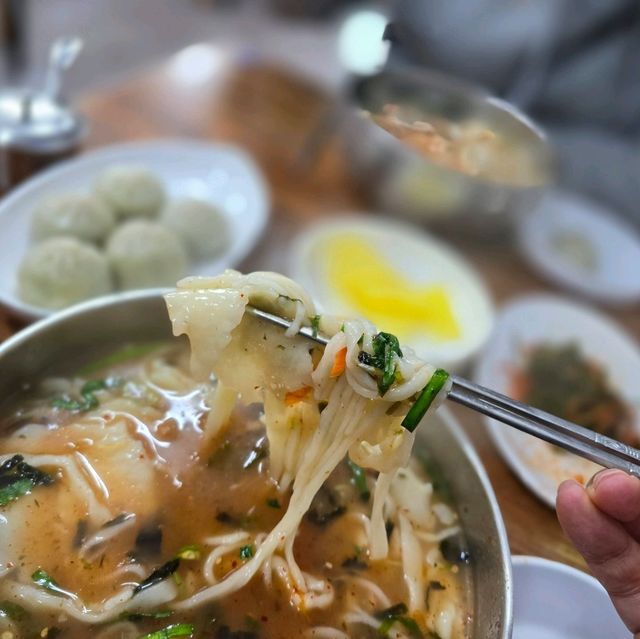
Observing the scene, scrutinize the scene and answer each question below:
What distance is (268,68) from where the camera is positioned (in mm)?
3244

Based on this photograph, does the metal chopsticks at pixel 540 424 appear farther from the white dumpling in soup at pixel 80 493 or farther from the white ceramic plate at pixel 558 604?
the white dumpling in soup at pixel 80 493

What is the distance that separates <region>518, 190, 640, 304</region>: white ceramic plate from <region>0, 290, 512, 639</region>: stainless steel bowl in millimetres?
1372

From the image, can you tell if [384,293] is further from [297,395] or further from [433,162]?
[297,395]

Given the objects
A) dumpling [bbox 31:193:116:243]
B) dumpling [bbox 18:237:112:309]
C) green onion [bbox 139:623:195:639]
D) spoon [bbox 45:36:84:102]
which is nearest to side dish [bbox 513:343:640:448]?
green onion [bbox 139:623:195:639]

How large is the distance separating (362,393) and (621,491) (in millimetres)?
505

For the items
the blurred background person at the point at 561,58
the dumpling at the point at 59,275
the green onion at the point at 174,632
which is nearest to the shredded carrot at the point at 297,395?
the green onion at the point at 174,632

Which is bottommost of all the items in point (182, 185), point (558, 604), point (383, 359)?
point (558, 604)

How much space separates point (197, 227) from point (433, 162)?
34.0 inches

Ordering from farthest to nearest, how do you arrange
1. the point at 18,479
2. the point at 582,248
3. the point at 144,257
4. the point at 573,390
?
the point at 582,248
the point at 573,390
the point at 144,257
the point at 18,479

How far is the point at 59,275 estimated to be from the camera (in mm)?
1771

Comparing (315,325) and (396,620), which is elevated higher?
(315,325)

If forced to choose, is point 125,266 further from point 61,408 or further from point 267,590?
point 267,590

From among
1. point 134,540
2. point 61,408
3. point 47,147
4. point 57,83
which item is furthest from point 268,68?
point 134,540

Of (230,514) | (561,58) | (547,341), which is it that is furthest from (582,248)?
(230,514)
